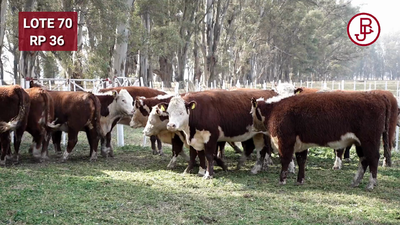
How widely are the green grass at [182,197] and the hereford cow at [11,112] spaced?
22.9 inches

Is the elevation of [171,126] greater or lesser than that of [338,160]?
greater

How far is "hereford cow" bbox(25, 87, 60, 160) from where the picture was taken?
994 centimetres

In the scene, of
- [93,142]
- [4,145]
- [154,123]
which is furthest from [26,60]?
[154,123]

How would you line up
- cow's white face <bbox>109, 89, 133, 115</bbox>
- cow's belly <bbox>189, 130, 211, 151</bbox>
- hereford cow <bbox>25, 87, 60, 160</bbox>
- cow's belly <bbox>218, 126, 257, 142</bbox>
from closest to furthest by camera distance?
1. cow's belly <bbox>189, 130, 211, 151</bbox>
2. cow's belly <bbox>218, 126, 257, 142</bbox>
3. hereford cow <bbox>25, 87, 60, 160</bbox>
4. cow's white face <bbox>109, 89, 133, 115</bbox>

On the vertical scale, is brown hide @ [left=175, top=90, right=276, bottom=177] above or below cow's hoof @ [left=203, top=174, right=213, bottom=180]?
above

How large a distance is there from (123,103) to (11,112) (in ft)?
8.90

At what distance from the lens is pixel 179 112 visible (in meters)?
8.62

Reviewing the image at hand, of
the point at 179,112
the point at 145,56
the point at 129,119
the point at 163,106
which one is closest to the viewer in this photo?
the point at 179,112

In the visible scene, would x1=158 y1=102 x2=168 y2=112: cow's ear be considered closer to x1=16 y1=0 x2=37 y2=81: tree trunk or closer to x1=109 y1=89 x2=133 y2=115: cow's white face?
x1=109 y1=89 x2=133 y2=115: cow's white face

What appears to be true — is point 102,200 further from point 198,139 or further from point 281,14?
point 281,14

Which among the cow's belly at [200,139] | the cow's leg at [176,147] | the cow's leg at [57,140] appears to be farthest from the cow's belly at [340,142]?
the cow's leg at [57,140]

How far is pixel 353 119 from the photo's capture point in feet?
24.9

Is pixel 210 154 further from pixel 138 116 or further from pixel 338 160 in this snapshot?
pixel 338 160

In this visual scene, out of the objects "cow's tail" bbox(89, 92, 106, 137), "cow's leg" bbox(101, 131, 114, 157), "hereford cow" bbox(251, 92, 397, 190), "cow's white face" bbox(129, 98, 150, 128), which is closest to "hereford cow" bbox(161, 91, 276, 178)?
"hereford cow" bbox(251, 92, 397, 190)
